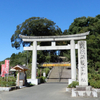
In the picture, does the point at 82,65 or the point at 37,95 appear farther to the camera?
the point at 37,95

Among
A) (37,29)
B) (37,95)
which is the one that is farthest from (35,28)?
(37,95)

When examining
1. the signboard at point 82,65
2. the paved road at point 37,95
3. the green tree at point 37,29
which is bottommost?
the paved road at point 37,95

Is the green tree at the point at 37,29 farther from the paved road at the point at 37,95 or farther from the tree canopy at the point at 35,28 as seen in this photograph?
the paved road at the point at 37,95

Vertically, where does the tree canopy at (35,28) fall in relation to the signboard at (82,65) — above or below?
above

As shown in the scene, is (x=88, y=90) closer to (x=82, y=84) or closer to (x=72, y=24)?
(x=82, y=84)

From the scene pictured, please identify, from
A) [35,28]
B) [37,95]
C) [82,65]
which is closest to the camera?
[82,65]

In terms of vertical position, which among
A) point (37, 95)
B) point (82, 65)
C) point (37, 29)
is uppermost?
point (37, 29)

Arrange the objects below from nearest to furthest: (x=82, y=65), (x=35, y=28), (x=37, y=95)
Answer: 1. (x=82, y=65)
2. (x=37, y=95)
3. (x=35, y=28)

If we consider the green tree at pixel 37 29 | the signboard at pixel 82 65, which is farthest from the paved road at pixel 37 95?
the green tree at pixel 37 29

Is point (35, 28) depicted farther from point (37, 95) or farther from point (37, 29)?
point (37, 95)

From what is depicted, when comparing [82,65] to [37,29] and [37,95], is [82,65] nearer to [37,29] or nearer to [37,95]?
[37,95]

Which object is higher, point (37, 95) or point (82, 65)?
Answer: point (82, 65)

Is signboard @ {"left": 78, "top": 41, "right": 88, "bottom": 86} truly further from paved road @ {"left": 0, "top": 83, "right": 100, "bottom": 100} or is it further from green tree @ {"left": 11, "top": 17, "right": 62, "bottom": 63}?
green tree @ {"left": 11, "top": 17, "right": 62, "bottom": 63}

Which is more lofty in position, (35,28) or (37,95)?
(35,28)
